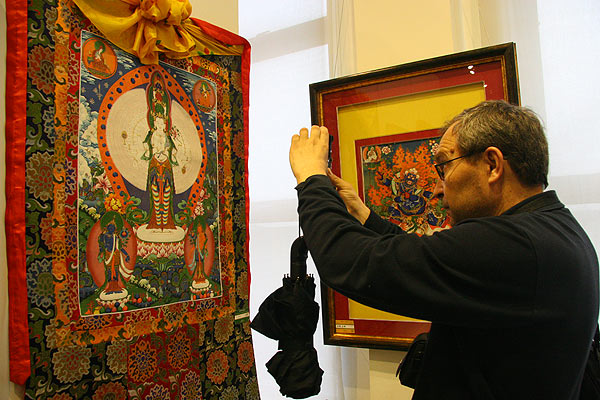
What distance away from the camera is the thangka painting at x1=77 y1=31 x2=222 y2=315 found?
1130mm

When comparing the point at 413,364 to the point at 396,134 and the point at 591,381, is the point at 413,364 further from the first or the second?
the point at 396,134

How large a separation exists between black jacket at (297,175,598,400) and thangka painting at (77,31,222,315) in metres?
0.63

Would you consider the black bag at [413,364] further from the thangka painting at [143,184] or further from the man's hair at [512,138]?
the thangka painting at [143,184]

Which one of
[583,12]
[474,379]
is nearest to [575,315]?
[474,379]

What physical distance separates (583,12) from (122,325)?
1898mm

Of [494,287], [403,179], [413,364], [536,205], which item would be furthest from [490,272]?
[403,179]

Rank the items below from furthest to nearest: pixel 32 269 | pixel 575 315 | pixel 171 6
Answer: pixel 171 6
pixel 32 269
pixel 575 315

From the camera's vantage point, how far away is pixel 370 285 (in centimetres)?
77

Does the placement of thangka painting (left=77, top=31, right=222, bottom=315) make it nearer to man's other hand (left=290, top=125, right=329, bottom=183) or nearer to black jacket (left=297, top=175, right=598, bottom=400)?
man's other hand (left=290, top=125, right=329, bottom=183)

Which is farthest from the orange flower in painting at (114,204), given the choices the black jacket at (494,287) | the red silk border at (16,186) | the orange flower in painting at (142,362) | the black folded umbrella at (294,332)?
the black jacket at (494,287)

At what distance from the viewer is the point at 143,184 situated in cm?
125

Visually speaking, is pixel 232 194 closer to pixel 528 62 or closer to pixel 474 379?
pixel 474 379

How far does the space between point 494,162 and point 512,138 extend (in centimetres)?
6

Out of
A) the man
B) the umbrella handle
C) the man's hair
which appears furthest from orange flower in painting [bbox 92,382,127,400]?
the man's hair
